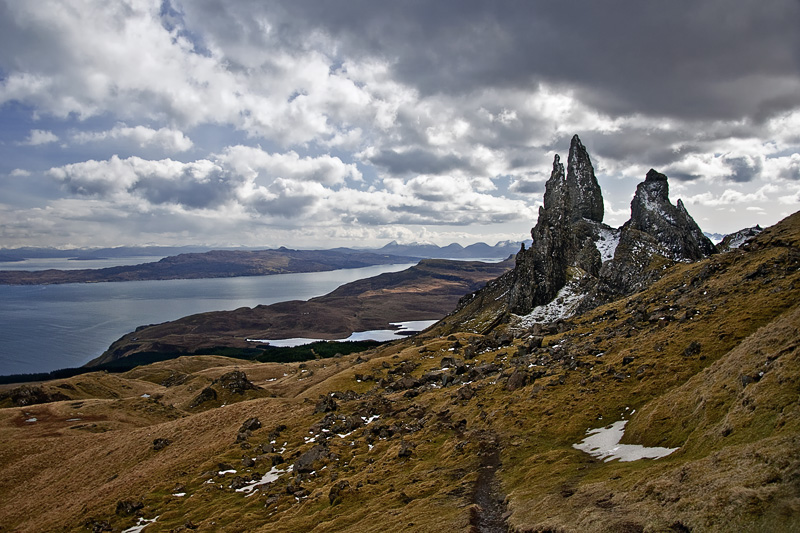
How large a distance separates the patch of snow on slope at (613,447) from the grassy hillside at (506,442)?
892 millimetres

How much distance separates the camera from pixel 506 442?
4119 cm

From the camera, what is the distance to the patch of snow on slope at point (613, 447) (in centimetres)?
2853

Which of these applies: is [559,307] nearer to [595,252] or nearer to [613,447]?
[595,252]

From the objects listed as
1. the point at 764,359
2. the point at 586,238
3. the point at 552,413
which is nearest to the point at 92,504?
the point at 552,413

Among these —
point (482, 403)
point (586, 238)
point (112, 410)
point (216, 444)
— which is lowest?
point (112, 410)

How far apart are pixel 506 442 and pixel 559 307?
4120 inches

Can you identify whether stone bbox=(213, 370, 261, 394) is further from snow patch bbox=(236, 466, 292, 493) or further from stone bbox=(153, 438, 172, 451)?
snow patch bbox=(236, 466, 292, 493)

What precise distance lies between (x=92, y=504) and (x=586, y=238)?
177755mm

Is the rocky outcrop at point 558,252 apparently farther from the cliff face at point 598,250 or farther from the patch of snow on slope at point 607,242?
the patch of snow on slope at point 607,242

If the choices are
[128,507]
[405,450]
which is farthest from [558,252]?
[128,507]

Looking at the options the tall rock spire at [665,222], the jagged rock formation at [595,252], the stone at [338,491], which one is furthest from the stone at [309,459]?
the tall rock spire at [665,222]

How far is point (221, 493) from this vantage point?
4800 cm

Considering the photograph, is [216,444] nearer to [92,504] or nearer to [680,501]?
[92,504]

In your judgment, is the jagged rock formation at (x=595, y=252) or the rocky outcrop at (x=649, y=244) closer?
the rocky outcrop at (x=649, y=244)
